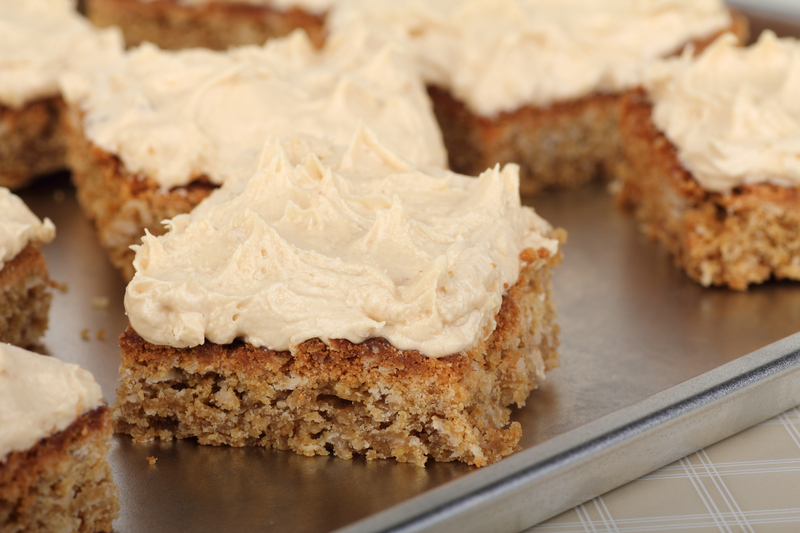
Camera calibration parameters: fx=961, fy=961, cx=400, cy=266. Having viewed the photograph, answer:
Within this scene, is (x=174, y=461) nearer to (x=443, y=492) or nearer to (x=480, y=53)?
(x=443, y=492)

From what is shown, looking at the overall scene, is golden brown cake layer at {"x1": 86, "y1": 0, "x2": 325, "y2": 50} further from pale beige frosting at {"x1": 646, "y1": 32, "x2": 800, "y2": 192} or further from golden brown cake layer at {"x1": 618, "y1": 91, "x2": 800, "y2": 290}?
golden brown cake layer at {"x1": 618, "y1": 91, "x2": 800, "y2": 290}

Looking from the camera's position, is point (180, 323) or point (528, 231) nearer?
point (180, 323)

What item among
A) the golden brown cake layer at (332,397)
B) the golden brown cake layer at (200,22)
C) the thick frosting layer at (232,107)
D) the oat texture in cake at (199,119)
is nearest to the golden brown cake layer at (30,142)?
the oat texture in cake at (199,119)

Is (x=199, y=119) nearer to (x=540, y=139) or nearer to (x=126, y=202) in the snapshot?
(x=126, y=202)

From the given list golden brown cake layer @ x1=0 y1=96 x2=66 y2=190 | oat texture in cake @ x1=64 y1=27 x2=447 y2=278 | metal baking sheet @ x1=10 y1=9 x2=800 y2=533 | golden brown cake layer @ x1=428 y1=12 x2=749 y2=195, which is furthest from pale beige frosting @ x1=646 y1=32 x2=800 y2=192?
golden brown cake layer @ x1=0 y1=96 x2=66 y2=190

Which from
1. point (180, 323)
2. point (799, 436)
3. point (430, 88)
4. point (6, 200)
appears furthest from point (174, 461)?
point (430, 88)

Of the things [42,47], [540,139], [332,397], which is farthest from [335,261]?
[42,47]

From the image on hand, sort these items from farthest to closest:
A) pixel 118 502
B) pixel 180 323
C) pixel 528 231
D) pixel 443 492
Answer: pixel 528 231 < pixel 180 323 < pixel 118 502 < pixel 443 492
